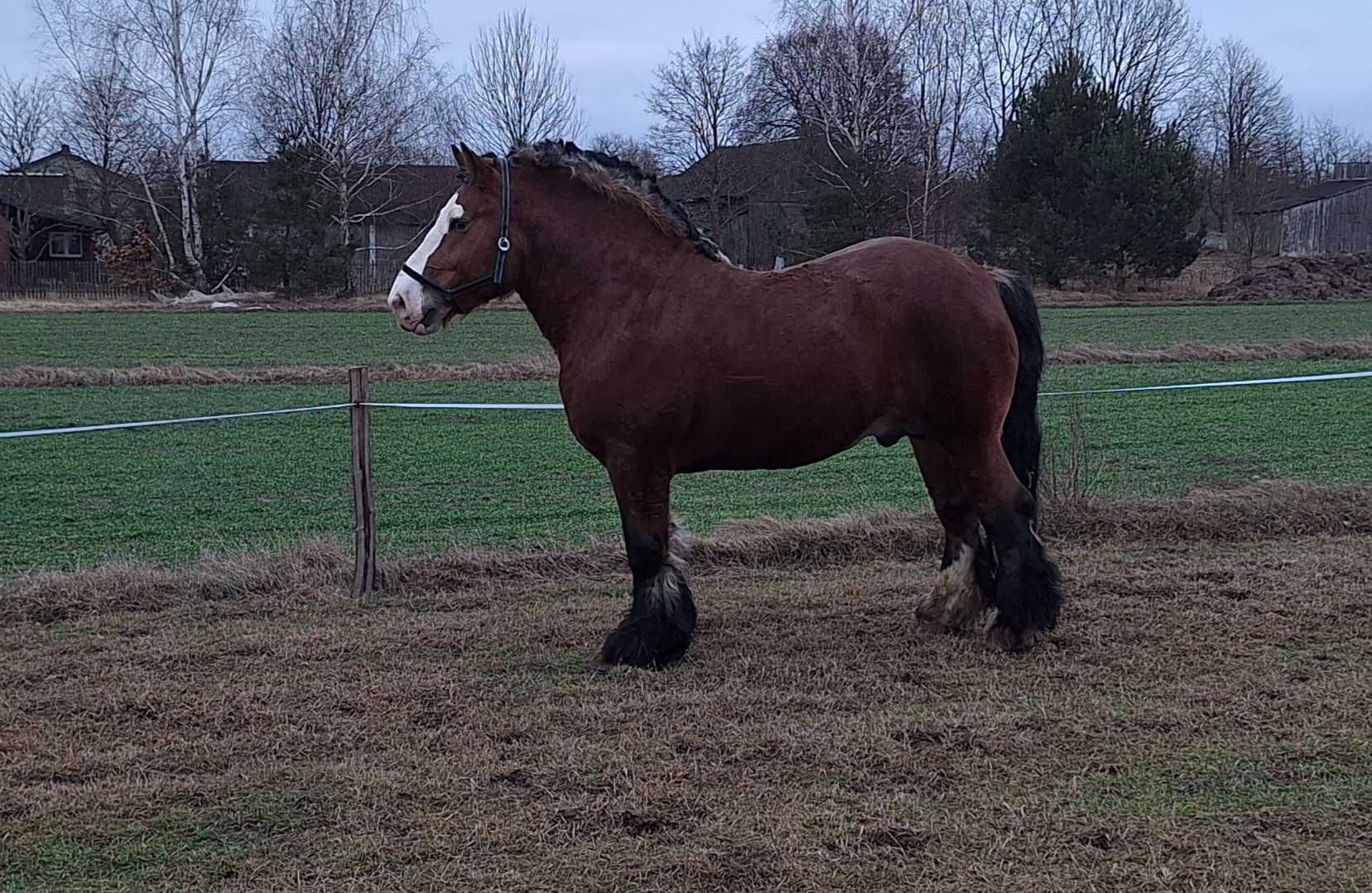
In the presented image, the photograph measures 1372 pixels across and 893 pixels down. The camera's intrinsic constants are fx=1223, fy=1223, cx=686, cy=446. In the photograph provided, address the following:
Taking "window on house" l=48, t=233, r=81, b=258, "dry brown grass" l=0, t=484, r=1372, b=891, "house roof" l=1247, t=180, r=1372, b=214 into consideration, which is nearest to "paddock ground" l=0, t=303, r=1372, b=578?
"dry brown grass" l=0, t=484, r=1372, b=891

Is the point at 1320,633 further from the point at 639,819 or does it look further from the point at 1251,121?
the point at 1251,121

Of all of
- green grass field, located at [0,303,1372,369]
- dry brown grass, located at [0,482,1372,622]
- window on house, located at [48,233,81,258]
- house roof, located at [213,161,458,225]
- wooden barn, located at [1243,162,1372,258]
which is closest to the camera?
dry brown grass, located at [0,482,1372,622]

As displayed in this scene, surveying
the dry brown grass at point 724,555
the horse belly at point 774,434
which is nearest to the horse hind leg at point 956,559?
the horse belly at point 774,434

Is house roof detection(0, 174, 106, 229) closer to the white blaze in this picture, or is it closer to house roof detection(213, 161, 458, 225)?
house roof detection(213, 161, 458, 225)

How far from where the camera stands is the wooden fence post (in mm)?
6750

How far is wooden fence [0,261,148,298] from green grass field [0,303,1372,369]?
890 cm

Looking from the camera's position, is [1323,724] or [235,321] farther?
[235,321]

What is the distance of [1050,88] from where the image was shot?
40438 mm

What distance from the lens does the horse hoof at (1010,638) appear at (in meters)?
5.32

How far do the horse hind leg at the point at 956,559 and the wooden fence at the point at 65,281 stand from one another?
4497 centimetres

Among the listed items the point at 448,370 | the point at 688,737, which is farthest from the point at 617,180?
the point at 448,370

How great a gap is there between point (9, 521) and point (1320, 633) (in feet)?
28.7

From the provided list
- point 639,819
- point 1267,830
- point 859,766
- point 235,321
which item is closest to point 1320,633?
point 1267,830

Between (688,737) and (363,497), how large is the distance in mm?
3202
